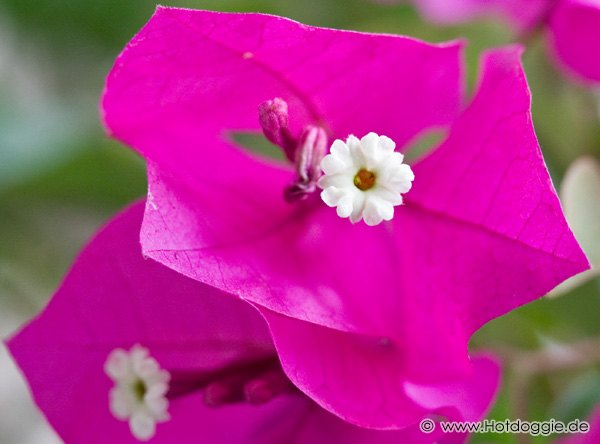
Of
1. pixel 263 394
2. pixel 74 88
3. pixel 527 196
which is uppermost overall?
pixel 527 196

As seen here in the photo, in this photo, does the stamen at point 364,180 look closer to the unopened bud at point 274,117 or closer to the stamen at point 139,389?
the unopened bud at point 274,117

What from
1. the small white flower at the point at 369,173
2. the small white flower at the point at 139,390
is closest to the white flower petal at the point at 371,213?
the small white flower at the point at 369,173

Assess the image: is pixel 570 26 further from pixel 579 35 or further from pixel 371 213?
pixel 371 213

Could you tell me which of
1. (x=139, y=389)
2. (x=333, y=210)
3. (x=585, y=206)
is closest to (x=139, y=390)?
(x=139, y=389)

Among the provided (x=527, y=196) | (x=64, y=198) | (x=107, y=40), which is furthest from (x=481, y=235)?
(x=107, y=40)

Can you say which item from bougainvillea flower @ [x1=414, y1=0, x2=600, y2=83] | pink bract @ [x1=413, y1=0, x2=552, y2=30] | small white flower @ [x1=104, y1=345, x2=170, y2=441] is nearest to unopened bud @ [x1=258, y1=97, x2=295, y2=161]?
small white flower @ [x1=104, y1=345, x2=170, y2=441]

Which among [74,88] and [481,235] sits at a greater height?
[481,235]

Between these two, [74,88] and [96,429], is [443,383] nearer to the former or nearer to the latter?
[96,429]
